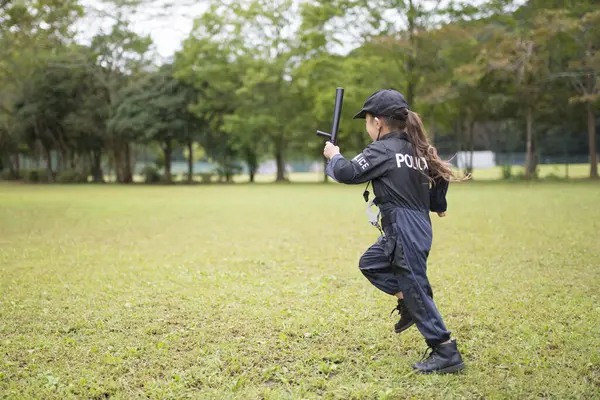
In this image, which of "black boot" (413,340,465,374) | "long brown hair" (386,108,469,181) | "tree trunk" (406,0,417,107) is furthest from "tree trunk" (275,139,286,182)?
"black boot" (413,340,465,374)

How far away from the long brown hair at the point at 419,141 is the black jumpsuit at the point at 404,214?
0.24 ft

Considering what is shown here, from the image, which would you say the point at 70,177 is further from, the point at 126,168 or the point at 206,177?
the point at 206,177

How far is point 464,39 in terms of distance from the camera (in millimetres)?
28766


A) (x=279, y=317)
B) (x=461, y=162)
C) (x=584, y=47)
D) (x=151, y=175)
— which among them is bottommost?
(x=279, y=317)

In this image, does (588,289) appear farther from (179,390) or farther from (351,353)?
(179,390)

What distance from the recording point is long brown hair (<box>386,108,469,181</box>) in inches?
150

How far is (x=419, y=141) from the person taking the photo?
12.6ft

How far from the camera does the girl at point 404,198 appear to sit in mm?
3688

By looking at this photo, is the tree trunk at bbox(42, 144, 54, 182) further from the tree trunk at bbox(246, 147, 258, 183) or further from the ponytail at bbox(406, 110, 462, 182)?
the ponytail at bbox(406, 110, 462, 182)

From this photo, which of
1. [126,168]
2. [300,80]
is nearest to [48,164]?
[126,168]

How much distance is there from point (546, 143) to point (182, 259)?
42.7 meters

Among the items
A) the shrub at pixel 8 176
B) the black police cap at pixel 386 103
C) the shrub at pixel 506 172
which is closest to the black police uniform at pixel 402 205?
the black police cap at pixel 386 103

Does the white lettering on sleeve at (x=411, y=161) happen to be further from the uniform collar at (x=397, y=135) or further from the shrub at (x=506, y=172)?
the shrub at (x=506, y=172)

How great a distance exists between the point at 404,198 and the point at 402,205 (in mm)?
50
